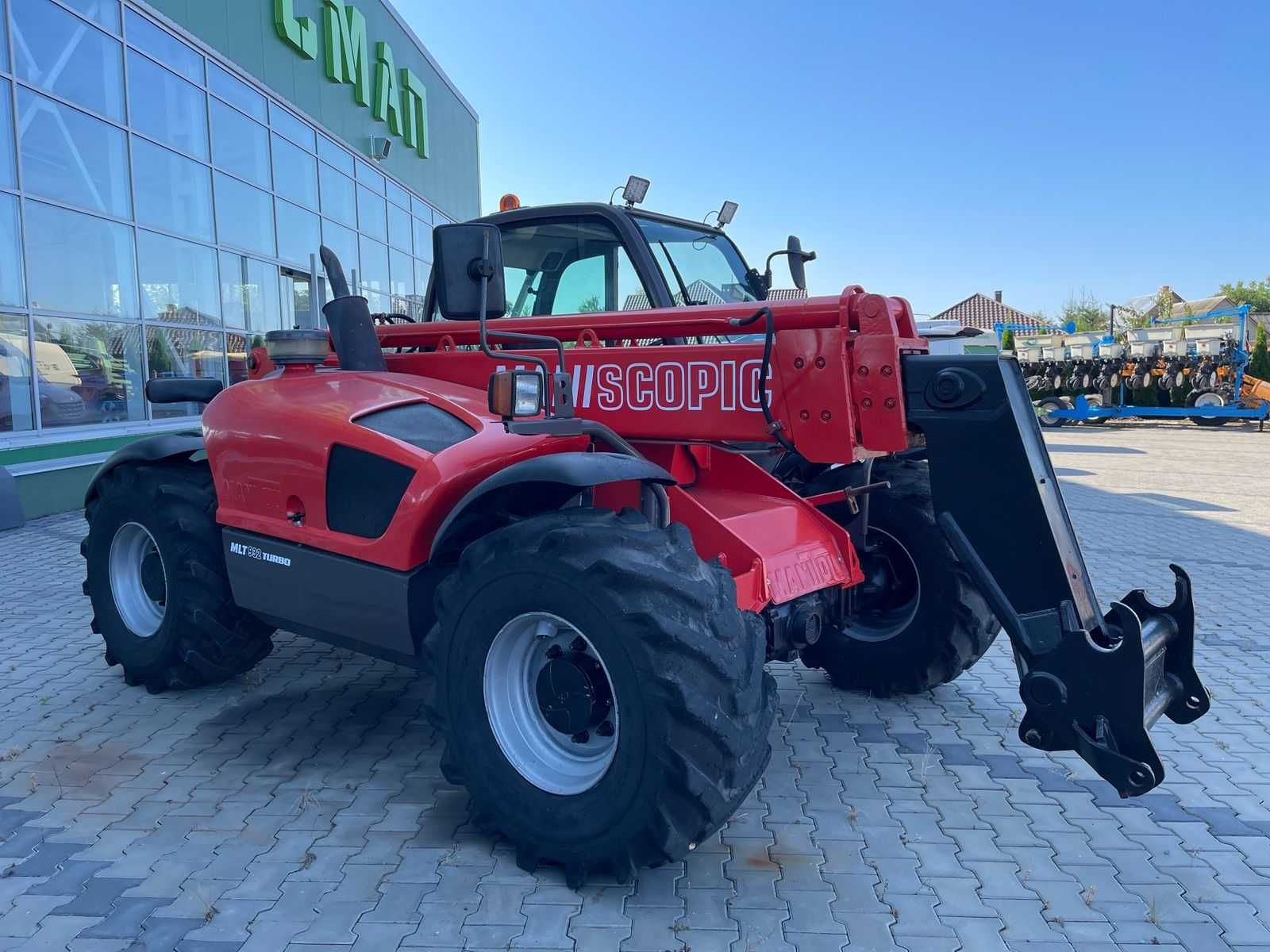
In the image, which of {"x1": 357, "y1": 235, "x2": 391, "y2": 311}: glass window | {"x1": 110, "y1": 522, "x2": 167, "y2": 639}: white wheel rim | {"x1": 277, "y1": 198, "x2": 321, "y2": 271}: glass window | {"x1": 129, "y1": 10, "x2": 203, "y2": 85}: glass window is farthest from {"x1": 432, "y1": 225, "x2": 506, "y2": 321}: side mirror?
{"x1": 357, "y1": 235, "x2": 391, "y2": 311}: glass window

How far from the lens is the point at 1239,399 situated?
21.7 metres

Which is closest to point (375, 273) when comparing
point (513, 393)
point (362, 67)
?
point (362, 67)

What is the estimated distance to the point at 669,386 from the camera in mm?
3428

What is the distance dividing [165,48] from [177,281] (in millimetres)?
2730

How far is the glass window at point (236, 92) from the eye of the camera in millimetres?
12328

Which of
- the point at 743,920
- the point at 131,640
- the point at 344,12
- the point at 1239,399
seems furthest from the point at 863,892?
the point at 1239,399

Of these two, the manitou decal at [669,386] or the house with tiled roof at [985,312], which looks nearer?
the manitou decal at [669,386]

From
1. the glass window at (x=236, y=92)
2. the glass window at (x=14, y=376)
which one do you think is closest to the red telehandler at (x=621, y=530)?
the glass window at (x=14, y=376)

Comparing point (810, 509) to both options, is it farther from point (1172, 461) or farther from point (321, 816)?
point (1172, 461)

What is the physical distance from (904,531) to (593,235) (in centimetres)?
187

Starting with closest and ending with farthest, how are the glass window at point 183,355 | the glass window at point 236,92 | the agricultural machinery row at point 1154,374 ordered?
the glass window at point 183,355 < the glass window at point 236,92 < the agricultural machinery row at point 1154,374

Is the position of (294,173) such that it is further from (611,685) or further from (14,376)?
(611,685)

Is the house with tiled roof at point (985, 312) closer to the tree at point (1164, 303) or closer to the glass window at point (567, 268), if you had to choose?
the tree at point (1164, 303)

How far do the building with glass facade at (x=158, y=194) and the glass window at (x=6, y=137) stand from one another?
19 mm
